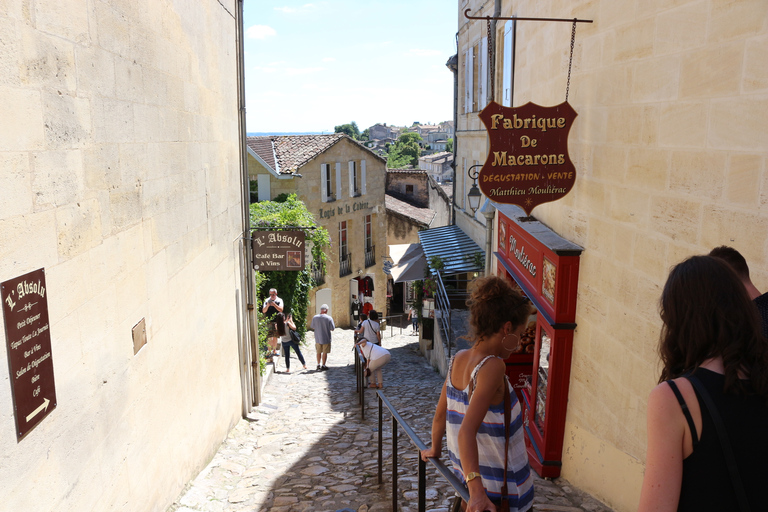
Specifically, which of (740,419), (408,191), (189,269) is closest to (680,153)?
(740,419)

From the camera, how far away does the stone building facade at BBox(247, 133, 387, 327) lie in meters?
21.4

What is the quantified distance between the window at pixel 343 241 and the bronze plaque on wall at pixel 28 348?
22.0 metres

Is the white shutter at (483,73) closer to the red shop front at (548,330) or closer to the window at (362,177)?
the red shop front at (548,330)

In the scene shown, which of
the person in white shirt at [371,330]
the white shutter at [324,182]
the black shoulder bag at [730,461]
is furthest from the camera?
the white shutter at [324,182]

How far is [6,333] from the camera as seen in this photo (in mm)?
2439

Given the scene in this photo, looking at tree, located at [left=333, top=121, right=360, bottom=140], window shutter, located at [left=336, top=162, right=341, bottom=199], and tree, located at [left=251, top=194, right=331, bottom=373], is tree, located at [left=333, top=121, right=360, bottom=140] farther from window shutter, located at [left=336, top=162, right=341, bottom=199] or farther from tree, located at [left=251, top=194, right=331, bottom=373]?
tree, located at [left=251, top=194, right=331, bottom=373]

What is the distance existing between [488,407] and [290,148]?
21956 mm

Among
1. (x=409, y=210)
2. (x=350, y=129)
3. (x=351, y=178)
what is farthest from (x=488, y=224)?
(x=350, y=129)

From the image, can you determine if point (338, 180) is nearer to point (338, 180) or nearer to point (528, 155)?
point (338, 180)

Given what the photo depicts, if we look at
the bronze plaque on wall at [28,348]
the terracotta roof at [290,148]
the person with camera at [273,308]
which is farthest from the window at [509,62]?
the terracotta roof at [290,148]

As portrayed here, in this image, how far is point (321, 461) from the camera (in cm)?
628

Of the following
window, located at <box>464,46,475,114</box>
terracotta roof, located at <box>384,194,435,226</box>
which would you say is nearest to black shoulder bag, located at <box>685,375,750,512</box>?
window, located at <box>464,46,475,114</box>

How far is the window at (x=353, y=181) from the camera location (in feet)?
81.9

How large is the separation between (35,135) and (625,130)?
3.71 meters
